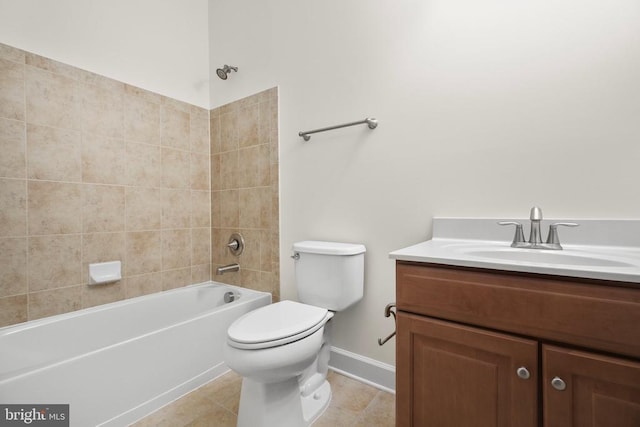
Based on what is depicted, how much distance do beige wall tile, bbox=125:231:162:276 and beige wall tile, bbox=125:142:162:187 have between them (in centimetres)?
35

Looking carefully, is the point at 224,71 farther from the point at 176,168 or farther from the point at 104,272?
the point at 104,272

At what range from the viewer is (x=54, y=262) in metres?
1.51

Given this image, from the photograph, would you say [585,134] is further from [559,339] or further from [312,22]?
[312,22]

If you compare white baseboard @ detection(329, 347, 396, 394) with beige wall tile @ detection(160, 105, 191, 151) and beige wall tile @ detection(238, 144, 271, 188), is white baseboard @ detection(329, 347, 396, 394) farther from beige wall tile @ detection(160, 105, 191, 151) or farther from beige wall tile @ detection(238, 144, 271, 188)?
beige wall tile @ detection(160, 105, 191, 151)

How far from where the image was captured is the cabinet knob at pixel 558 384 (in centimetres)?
65

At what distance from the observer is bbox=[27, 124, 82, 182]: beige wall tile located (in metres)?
1.44

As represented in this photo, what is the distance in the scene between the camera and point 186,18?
6.91 ft

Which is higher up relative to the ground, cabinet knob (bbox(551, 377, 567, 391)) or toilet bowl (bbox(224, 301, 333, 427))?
cabinet knob (bbox(551, 377, 567, 391))

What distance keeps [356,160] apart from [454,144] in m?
0.49

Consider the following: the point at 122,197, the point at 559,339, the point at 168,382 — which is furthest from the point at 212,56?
the point at 559,339

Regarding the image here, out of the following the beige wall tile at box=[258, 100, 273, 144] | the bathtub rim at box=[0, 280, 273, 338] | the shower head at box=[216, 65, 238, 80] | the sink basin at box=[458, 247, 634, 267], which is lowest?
the bathtub rim at box=[0, 280, 273, 338]

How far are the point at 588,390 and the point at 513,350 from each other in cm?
15

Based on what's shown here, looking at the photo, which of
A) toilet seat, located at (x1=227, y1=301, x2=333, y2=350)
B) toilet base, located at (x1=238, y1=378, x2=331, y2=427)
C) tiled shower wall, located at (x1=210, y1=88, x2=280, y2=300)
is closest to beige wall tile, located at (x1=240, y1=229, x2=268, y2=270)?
tiled shower wall, located at (x1=210, y1=88, x2=280, y2=300)

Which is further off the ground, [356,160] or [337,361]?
[356,160]
